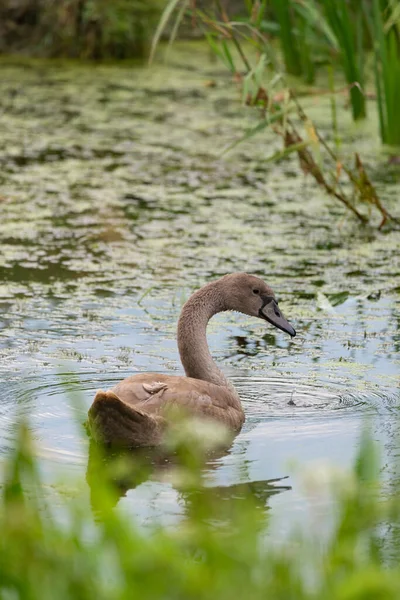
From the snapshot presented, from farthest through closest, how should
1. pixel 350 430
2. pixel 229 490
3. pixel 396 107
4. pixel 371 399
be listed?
pixel 396 107 → pixel 371 399 → pixel 350 430 → pixel 229 490

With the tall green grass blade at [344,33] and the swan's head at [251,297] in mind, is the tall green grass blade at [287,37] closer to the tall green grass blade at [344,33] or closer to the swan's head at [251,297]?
the tall green grass blade at [344,33]

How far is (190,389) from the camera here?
186 inches

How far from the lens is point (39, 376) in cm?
532

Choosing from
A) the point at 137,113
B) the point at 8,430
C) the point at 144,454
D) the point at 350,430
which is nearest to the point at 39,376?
the point at 8,430

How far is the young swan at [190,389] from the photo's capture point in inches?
171

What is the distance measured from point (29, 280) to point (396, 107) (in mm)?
3346

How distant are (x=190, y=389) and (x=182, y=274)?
2.17m

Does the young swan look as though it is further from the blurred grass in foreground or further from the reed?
the reed

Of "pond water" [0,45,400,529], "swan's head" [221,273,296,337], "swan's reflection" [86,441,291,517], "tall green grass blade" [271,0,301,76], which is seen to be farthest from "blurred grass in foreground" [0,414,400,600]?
"tall green grass blade" [271,0,301,76]

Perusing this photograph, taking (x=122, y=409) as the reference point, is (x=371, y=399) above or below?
below

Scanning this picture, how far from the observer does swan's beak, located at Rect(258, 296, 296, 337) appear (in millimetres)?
5336

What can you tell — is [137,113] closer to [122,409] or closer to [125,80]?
[125,80]

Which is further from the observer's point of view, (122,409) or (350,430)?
(350,430)

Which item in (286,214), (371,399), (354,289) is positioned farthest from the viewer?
(286,214)
